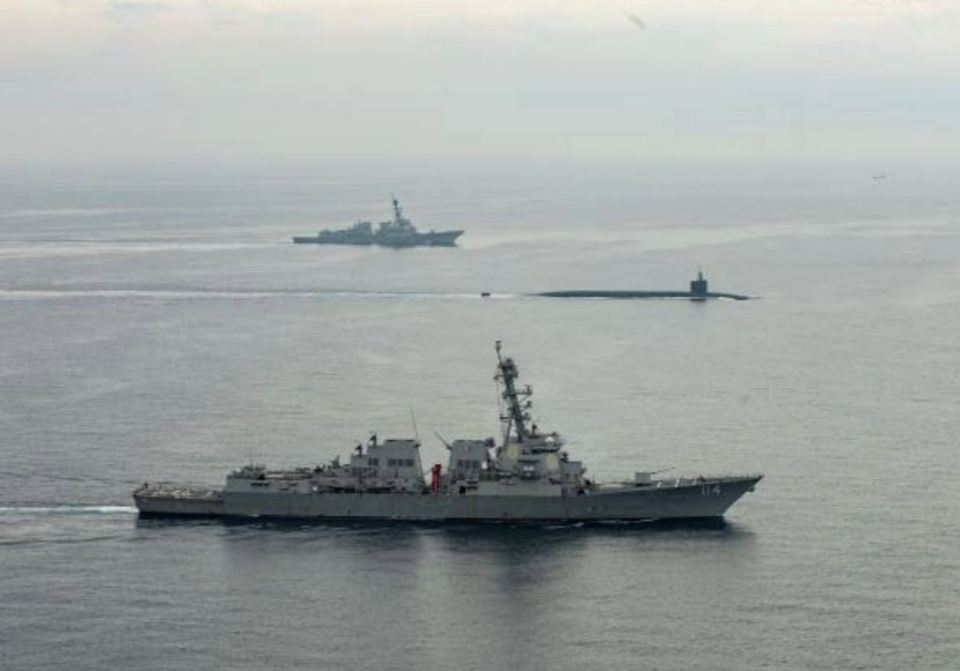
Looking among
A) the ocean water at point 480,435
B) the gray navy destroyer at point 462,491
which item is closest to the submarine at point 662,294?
the ocean water at point 480,435

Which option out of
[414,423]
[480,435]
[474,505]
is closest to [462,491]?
[474,505]

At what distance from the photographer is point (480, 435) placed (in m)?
88.8

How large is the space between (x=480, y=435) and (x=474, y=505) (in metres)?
14.0

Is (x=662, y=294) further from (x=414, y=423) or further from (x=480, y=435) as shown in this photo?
(x=480, y=435)

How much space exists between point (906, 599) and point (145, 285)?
110 m

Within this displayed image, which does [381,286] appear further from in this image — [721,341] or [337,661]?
[337,661]

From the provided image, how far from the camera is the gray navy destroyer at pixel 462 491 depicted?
74.6 m

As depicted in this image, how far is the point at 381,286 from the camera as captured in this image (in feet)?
537

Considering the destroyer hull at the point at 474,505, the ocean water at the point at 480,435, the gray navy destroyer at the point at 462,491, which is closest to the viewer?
the ocean water at the point at 480,435

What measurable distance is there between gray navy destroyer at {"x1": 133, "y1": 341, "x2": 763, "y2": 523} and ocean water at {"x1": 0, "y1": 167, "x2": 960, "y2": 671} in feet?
3.71

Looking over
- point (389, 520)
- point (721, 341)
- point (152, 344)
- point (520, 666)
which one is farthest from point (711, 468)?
point (152, 344)

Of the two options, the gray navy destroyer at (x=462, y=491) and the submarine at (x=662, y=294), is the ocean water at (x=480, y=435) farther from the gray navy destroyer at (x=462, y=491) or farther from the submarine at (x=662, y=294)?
the submarine at (x=662, y=294)

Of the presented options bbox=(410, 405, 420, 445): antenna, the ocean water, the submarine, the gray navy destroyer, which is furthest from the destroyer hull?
the submarine

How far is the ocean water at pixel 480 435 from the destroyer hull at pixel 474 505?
936 millimetres
